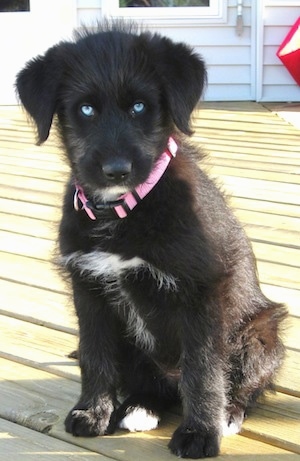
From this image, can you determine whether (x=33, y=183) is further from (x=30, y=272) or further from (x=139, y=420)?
(x=139, y=420)

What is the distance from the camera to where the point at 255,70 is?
8.97m

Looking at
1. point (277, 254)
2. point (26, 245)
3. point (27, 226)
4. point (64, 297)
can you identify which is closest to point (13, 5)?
point (27, 226)

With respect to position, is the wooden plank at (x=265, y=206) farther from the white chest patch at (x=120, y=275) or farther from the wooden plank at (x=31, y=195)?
the white chest patch at (x=120, y=275)

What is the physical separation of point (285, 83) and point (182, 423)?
691 cm

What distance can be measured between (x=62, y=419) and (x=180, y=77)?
113cm

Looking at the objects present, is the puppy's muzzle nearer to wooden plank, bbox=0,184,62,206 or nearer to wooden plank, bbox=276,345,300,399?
wooden plank, bbox=276,345,300,399

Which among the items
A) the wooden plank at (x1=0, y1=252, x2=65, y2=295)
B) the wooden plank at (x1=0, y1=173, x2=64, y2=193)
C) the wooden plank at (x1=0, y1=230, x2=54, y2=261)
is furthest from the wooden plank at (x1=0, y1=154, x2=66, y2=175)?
the wooden plank at (x1=0, y1=252, x2=65, y2=295)

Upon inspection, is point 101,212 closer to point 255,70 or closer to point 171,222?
point 171,222

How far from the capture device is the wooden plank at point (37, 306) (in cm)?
332

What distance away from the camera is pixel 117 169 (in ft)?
7.57

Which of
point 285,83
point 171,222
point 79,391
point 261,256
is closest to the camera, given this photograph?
point 171,222

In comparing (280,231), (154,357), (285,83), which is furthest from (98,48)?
(285,83)

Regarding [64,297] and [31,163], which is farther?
[31,163]

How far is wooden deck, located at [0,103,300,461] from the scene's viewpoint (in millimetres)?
2477
